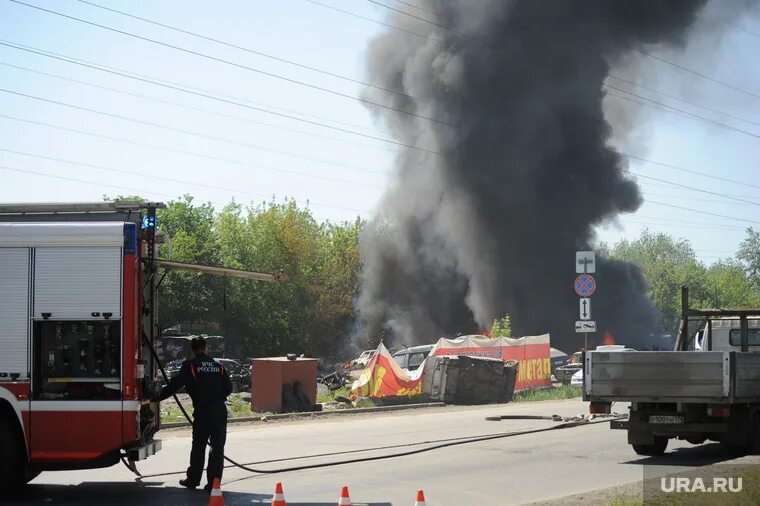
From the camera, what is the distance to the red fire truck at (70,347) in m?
9.95

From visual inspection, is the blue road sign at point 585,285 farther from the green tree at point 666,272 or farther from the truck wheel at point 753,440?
the green tree at point 666,272

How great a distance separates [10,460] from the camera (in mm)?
9898

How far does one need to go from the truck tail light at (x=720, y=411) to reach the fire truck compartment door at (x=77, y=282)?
8007 mm

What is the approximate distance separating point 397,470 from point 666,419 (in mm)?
3813

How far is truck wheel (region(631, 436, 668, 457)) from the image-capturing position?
46.2 ft

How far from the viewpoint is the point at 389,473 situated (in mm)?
12555

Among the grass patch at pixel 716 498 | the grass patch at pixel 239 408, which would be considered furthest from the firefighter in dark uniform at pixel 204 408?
the grass patch at pixel 239 408

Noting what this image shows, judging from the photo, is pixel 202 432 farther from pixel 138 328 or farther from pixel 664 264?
pixel 664 264

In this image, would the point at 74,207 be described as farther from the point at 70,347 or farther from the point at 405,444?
the point at 405,444

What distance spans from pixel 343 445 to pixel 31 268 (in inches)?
296

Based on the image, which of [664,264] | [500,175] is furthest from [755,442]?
[664,264]

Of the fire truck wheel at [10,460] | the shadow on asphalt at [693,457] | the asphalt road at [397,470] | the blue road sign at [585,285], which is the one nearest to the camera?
the fire truck wheel at [10,460]

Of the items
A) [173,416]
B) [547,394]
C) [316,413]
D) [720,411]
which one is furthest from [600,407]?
[547,394]

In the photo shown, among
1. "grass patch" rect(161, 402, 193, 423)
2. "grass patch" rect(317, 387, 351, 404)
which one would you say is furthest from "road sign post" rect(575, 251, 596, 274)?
"grass patch" rect(161, 402, 193, 423)
